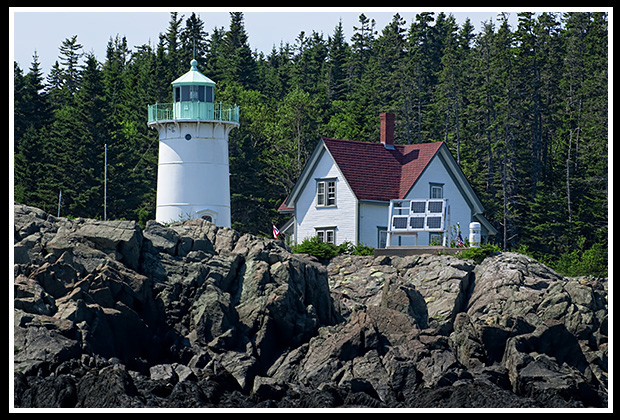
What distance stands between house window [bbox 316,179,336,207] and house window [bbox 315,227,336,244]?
0.89m

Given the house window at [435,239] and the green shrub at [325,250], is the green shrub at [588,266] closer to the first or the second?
the house window at [435,239]

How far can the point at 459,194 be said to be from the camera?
39344mm

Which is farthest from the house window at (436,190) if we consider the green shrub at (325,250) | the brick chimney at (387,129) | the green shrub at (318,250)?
the green shrub at (318,250)

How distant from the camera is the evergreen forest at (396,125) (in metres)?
46.2

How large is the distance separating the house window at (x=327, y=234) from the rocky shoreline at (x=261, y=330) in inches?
274

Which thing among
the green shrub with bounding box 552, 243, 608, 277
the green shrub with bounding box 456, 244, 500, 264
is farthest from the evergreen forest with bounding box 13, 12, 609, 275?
the green shrub with bounding box 456, 244, 500, 264

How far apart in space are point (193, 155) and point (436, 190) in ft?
29.5

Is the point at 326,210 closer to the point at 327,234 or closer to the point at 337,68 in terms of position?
the point at 327,234

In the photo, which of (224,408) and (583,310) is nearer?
(224,408)

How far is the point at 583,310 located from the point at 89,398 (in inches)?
Result: 539

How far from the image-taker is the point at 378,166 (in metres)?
38.8

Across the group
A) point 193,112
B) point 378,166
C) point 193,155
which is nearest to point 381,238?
point 378,166
